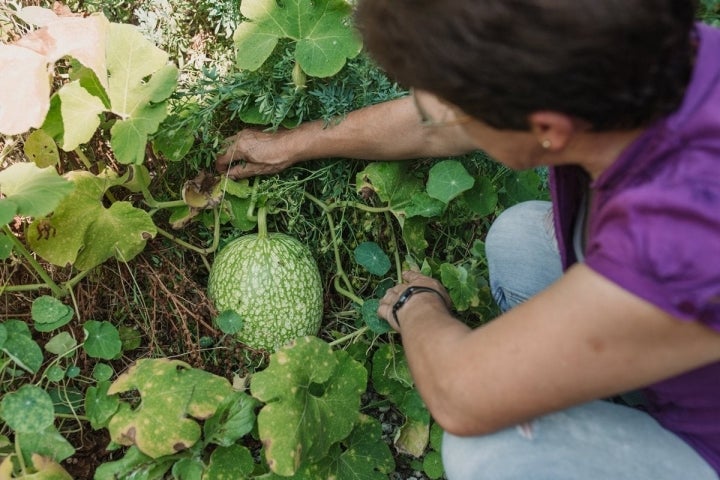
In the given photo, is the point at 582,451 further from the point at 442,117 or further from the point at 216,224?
the point at 216,224

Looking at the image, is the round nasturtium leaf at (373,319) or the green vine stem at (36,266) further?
the round nasturtium leaf at (373,319)

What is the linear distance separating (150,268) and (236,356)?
389 millimetres

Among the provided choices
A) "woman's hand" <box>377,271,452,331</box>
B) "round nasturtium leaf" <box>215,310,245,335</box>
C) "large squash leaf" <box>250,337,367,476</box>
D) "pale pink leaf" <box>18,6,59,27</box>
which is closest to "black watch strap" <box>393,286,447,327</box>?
"woman's hand" <box>377,271,452,331</box>

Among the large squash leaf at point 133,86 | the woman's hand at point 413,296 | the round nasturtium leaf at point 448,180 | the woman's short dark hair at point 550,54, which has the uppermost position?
the woman's short dark hair at point 550,54

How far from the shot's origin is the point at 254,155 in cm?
205

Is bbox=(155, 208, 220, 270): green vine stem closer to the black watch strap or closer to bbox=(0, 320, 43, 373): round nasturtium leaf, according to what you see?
bbox=(0, 320, 43, 373): round nasturtium leaf

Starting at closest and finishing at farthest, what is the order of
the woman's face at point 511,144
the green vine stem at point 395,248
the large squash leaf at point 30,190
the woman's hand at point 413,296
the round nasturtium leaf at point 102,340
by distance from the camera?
1. the woman's face at point 511,144
2. the large squash leaf at point 30,190
3. the woman's hand at point 413,296
4. the round nasturtium leaf at point 102,340
5. the green vine stem at point 395,248

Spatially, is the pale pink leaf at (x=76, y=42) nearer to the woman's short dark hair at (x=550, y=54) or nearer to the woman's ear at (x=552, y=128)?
the woman's short dark hair at (x=550, y=54)

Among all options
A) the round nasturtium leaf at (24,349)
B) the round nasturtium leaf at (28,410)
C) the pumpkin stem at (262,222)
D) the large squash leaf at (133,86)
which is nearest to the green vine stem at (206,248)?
the pumpkin stem at (262,222)

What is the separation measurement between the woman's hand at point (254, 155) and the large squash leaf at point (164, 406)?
618 mm

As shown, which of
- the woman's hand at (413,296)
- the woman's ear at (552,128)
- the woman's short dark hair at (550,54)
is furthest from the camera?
the woman's hand at (413,296)

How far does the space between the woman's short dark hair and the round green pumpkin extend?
1036 mm

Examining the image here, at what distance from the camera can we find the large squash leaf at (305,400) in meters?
1.69

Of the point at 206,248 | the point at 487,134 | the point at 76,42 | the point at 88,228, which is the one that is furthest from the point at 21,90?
Answer: the point at 487,134
